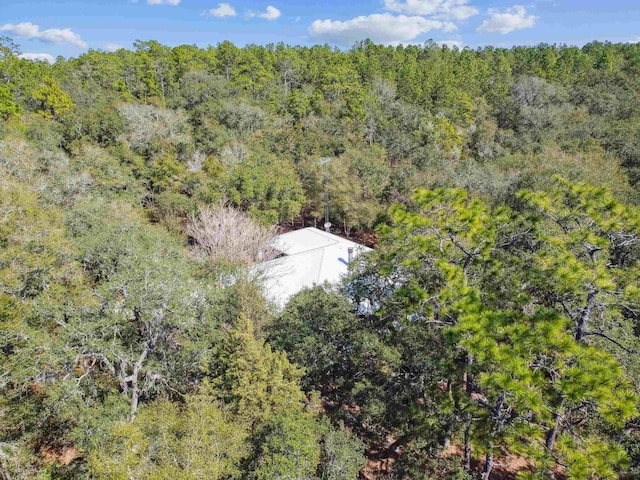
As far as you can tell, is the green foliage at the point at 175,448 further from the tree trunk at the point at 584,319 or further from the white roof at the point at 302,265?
the white roof at the point at 302,265

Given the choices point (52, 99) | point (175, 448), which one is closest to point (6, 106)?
point (52, 99)

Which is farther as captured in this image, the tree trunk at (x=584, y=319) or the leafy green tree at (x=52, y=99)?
the leafy green tree at (x=52, y=99)

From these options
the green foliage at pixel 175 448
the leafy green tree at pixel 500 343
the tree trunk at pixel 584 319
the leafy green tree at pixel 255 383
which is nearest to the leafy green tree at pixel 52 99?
the leafy green tree at pixel 255 383

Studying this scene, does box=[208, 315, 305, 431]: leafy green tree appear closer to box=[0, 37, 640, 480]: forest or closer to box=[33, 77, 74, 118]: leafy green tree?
box=[0, 37, 640, 480]: forest

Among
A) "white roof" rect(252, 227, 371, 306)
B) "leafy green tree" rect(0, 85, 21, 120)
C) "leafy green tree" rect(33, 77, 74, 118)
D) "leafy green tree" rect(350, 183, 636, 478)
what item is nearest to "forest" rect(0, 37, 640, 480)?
"leafy green tree" rect(350, 183, 636, 478)

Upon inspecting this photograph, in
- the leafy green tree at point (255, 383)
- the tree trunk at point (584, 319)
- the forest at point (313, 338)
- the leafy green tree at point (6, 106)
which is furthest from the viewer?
the leafy green tree at point (6, 106)

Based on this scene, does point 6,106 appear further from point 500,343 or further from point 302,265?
point 500,343

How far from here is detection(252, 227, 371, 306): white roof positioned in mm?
15672

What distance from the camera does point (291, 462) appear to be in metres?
6.60

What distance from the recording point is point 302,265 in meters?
17.5

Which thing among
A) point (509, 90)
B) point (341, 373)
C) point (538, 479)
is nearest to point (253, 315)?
point (341, 373)

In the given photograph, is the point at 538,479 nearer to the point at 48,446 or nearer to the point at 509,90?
the point at 48,446

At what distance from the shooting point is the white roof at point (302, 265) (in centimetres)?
1567

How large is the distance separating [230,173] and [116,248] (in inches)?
414
